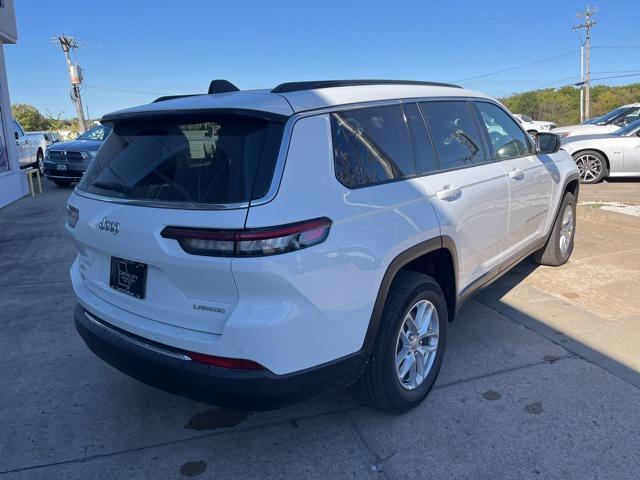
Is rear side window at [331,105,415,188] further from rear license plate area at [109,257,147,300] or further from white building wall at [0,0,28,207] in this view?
white building wall at [0,0,28,207]

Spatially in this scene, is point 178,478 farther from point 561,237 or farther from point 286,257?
point 561,237

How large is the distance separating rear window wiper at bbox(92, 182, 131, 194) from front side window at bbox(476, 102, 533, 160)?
2.65 m

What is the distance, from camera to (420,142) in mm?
3188

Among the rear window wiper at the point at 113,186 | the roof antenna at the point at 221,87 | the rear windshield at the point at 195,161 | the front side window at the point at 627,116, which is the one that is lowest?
the rear window wiper at the point at 113,186

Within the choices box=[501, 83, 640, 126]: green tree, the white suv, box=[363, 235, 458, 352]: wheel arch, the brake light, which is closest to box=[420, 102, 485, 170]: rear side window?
the white suv

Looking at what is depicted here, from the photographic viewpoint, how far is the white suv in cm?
222

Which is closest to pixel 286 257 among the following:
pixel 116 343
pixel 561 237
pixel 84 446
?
pixel 116 343

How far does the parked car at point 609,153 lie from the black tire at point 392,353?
9382 millimetres

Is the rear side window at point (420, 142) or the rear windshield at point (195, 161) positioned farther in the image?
the rear side window at point (420, 142)

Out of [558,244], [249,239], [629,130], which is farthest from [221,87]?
[629,130]

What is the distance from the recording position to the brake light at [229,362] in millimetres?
2260

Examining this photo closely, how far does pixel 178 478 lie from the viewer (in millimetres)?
2555

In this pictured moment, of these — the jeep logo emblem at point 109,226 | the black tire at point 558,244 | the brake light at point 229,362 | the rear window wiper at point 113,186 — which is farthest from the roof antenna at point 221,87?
the black tire at point 558,244

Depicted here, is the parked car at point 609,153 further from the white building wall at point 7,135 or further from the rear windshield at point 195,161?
the white building wall at point 7,135
